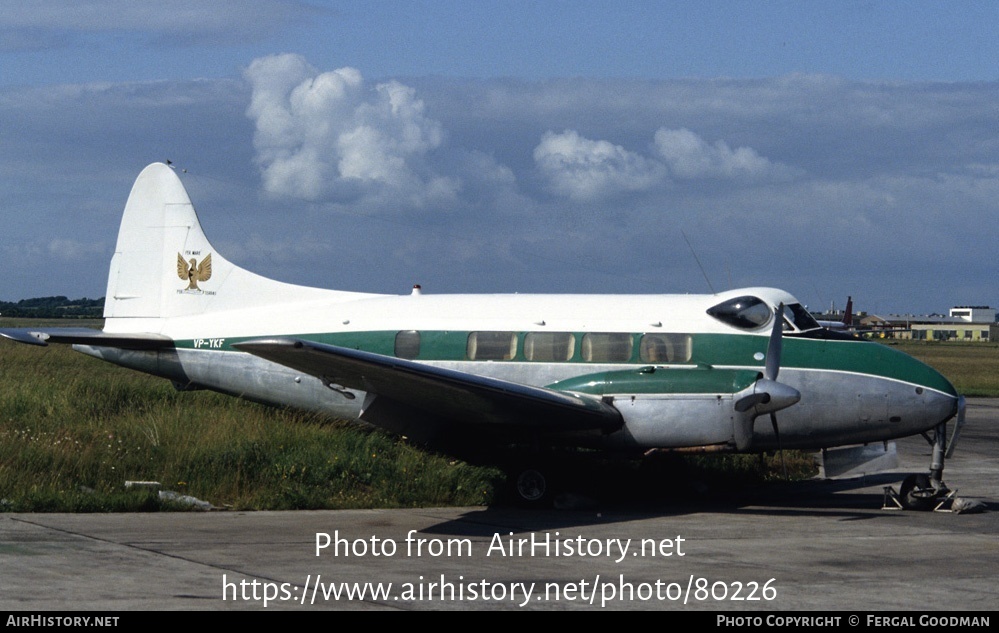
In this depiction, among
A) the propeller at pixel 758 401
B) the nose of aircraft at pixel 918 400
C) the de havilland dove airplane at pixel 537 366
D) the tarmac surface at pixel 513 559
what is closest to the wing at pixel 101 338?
the de havilland dove airplane at pixel 537 366

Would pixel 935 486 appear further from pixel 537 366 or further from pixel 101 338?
pixel 101 338

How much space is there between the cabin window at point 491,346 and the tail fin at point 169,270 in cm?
271

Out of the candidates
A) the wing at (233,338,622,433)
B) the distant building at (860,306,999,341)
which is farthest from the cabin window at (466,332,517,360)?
the distant building at (860,306,999,341)

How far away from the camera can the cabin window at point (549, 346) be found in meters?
14.7

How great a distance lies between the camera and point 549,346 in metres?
14.8

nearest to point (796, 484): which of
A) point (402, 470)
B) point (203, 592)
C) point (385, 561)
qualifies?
point (402, 470)

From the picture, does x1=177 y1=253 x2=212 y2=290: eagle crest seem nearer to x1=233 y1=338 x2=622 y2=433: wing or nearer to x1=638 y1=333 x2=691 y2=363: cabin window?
x1=233 y1=338 x2=622 y2=433: wing

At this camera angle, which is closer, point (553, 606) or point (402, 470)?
point (553, 606)

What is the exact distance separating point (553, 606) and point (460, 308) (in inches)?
301

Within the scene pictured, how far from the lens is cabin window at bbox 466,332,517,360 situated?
14.9 m

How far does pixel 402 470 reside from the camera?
584 inches

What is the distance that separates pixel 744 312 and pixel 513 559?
5692 millimetres

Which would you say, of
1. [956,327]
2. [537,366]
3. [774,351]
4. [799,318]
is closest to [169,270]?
[537,366]

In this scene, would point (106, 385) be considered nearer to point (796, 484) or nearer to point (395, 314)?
point (395, 314)
